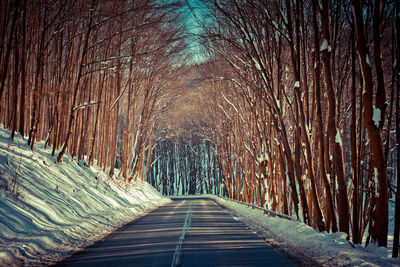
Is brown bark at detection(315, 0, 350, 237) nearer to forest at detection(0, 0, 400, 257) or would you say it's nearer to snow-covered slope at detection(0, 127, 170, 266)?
forest at detection(0, 0, 400, 257)

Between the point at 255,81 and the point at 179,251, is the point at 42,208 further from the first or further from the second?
A: the point at 255,81

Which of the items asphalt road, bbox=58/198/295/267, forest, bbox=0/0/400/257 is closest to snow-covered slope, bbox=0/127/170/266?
asphalt road, bbox=58/198/295/267

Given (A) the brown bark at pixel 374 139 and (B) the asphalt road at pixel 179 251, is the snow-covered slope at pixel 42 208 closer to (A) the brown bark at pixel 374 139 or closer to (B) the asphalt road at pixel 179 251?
(B) the asphalt road at pixel 179 251

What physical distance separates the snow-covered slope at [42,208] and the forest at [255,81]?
1877 millimetres

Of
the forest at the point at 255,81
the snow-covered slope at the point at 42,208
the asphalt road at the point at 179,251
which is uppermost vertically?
the forest at the point at 255,81

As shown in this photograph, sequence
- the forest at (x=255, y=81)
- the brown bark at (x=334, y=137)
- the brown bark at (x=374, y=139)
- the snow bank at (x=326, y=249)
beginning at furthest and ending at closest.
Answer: the forest at (x=255, y=81)
the brown bark at (x=334, y=137)
the brown bark at (x=374, y=139)
the snow bank at (x=326, y=249)

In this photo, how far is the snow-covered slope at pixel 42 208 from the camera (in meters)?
6.64

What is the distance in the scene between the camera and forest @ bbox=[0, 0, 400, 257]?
862cm

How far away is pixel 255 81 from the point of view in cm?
1811

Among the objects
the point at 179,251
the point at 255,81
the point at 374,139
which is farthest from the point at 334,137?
the point at 255,81

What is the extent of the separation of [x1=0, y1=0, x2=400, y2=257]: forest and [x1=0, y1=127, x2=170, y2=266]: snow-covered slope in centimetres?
188

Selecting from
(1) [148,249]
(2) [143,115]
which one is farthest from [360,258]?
(2) [143,115]

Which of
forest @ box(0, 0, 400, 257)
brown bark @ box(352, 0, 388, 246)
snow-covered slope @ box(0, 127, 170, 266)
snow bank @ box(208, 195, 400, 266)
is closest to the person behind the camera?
snow bank @ box(208, 195, 400, 266)

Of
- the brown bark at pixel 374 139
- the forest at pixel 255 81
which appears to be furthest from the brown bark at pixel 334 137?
the brown bark at pixel 374 139
